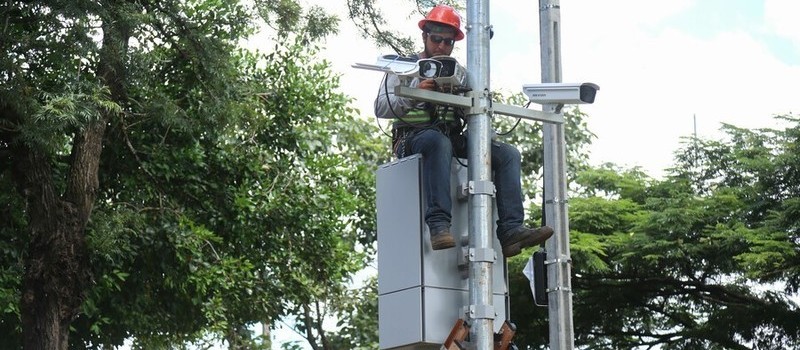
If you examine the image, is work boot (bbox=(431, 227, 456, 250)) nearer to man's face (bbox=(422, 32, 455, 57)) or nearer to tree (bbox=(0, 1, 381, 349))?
man's face (bbox=(422, 32, 455, 57))

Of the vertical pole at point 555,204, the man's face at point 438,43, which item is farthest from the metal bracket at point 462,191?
the vertical pole at point 555,204

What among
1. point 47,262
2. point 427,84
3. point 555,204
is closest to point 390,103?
point 427,84

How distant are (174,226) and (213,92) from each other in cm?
223

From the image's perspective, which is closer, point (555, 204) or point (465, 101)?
point (465, 101)

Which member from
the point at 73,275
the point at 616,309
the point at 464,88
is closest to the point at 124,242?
the point at 73,275

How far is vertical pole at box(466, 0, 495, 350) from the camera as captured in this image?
742 centimetres

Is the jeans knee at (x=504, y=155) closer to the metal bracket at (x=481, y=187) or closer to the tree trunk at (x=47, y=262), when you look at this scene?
the metal bracket at (x=481, y=187)

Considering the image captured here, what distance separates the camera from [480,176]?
25.2ft

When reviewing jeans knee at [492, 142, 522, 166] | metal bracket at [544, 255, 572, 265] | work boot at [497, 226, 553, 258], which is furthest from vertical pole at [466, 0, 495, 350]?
metal bracket at [544, 255, 572, 265]

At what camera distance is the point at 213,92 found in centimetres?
1527

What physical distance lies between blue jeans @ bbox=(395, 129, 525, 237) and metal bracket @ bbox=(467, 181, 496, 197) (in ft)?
0.45

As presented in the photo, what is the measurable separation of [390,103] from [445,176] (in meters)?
0.77

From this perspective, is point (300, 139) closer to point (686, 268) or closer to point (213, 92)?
point (213, 92)

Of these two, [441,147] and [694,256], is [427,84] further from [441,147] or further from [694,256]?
[694,256]
